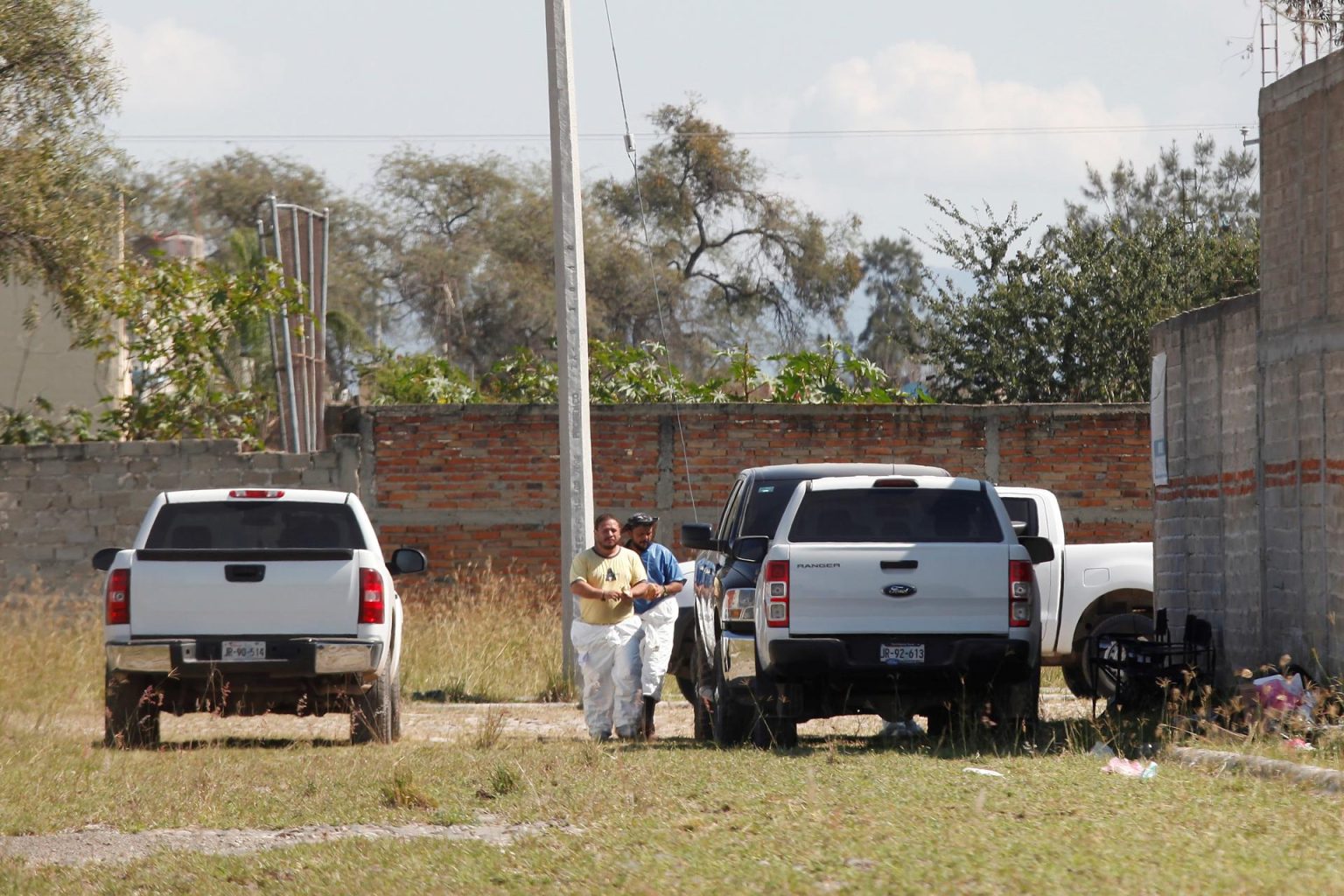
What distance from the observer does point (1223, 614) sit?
13219 millimetres

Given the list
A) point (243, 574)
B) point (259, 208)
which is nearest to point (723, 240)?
point (259, 208)

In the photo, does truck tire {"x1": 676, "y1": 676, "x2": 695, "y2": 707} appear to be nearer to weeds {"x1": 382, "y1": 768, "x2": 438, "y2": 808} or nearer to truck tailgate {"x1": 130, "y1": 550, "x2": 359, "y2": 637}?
truck tailgate {"x1": 130, "y1": 550, "x2": 359, "y2": 637}

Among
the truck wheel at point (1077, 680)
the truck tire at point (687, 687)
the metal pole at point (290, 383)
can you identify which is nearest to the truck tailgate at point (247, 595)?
the truck tire at point (687, 687)

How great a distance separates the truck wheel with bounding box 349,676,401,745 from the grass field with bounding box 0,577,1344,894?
0.19 metres

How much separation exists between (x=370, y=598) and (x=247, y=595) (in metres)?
0.84

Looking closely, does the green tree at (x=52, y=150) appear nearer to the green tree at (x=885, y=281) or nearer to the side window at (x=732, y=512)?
the side window at (x=732, y=512)

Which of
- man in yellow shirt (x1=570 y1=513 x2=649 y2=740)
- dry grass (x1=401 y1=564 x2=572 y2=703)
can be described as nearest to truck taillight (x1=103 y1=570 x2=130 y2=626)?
man in yellow shirt (x1=570 y1=513 x2=649 y2=740)

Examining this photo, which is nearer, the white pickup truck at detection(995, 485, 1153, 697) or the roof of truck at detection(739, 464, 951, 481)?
the roof of truck at detection(739, 464, 951, 481)

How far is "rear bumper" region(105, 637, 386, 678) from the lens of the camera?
1203 centimetres

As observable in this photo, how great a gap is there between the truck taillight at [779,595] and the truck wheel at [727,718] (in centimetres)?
84

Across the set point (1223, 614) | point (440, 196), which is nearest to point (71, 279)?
point (1223, 614)

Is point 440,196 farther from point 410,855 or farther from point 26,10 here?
point 410,855

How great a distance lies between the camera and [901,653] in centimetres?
1103

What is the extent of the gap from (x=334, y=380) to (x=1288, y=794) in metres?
40.3
